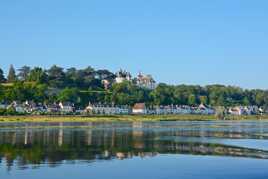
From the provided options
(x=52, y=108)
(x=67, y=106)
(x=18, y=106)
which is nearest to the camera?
(x=18, y=106)

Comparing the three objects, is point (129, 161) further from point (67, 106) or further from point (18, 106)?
point (67, 106)

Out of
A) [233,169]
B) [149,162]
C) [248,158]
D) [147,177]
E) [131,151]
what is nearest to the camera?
[147,177]

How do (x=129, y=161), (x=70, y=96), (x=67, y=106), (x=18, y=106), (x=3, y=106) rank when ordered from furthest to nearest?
(x=70, y=96) < (x=67, y=106) < (x=18, y=106) < (x=3, y=106) < (x=129, y=161)

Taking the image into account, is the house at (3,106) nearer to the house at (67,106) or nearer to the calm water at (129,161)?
the house at (67,106)

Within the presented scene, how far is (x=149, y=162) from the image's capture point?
37094 millimetres

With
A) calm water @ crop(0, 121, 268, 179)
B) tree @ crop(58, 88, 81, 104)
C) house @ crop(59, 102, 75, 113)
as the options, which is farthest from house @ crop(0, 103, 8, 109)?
calm water @ crop(0, 121, 268, 179)

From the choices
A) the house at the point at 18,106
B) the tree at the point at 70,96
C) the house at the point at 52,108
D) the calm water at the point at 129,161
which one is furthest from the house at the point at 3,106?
the calm water at the point at 129,161

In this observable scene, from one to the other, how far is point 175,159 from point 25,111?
123 m

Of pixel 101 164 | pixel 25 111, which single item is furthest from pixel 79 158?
pixel 25 111

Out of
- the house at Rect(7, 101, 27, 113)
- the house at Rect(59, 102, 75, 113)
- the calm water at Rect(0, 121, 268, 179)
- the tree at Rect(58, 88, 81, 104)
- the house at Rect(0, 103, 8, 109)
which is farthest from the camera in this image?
the tree at Rect(58, 88, 81, 104)

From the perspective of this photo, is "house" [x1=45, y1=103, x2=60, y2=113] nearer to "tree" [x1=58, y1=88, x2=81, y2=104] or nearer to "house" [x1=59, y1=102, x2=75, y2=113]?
"house" [x1=59, y1=102, x2=75, y2=113]

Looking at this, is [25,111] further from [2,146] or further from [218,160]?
[218,160]

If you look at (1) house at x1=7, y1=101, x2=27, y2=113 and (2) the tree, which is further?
(2) the tree

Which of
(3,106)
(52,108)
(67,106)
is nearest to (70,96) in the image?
(67,106)
